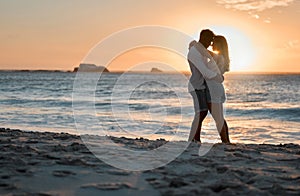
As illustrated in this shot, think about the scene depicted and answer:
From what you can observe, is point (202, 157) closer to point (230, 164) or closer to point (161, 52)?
point (230, 164)

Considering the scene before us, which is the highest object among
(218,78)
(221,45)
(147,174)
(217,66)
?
(221,45)

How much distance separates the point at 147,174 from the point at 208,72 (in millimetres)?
2603

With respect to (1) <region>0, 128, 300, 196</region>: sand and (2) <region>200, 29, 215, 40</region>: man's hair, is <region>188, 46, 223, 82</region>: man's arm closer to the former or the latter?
(2) <region>200, 29, 215, 40</region>: man's hair

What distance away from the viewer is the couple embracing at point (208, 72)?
638cm

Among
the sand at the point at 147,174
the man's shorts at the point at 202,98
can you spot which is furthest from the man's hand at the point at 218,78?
the sand at the point at 147,174

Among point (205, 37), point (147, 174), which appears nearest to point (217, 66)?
point (205, 37)

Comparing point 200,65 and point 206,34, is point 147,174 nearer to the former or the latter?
point 200,65

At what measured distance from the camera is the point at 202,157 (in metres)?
5.22

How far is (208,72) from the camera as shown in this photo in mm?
6344

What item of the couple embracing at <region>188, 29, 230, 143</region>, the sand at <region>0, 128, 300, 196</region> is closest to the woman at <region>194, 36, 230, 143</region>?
the couple embracing at <region>188, 29, 230, 143</region>

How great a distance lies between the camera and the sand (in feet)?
11.9

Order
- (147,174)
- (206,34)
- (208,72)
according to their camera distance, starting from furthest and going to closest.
→ 1. (206,34)
2. (208,72)
3. (147,174)

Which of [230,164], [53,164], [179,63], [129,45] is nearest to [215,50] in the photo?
[179,63]

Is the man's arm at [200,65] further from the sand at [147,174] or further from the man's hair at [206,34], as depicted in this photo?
the sand at [147,174]
